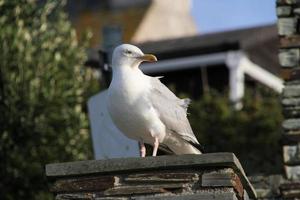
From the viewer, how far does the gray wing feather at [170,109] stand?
761 cm

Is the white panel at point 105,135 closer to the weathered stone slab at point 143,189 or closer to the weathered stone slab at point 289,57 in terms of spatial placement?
the weathered stone slab at point 289,57

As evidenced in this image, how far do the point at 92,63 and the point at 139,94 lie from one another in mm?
23102

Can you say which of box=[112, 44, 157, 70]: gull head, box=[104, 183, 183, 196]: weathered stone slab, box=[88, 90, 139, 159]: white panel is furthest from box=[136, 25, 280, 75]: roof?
box=[104, 183, 183, 196]: weathered stone slab

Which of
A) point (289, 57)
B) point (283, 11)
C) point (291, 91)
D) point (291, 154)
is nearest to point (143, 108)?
point (291, 154)

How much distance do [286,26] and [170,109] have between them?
3279 millimetres

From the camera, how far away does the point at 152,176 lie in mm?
6613

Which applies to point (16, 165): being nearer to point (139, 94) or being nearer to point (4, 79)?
point (4, 79)

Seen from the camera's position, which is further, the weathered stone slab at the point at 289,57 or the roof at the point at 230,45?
the roof at the point at 230,45

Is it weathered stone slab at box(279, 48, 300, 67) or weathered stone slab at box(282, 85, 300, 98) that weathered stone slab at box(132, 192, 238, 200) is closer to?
weathered stone slab at box(282, 85, 300, 98)

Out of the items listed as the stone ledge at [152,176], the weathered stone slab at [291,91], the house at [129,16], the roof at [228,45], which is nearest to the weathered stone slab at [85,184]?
the stone ledge at [152,176]

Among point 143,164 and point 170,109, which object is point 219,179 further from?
point 170,109

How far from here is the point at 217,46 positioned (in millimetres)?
31219

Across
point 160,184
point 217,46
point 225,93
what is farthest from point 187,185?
point 217,46

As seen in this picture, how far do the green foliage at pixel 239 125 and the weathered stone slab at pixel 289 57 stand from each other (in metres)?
14.0
